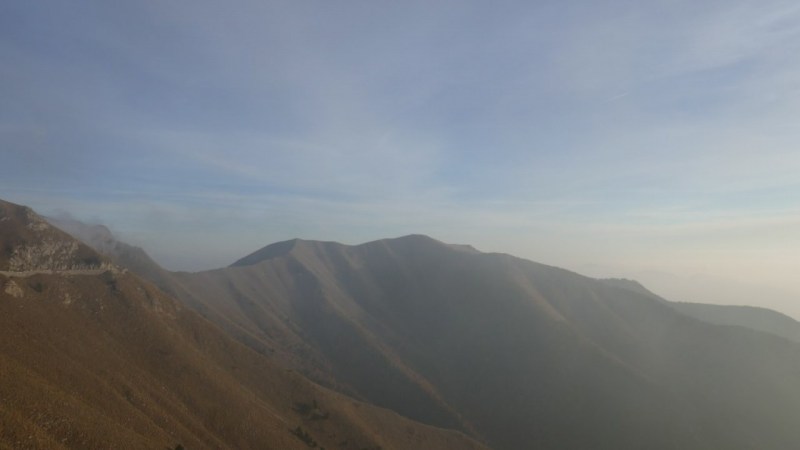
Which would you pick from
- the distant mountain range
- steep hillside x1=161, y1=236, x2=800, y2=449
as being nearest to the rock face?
the distant mountain range

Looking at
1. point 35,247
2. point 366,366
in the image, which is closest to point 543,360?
point 366,366

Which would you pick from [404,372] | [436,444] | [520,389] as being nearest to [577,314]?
[520,389]

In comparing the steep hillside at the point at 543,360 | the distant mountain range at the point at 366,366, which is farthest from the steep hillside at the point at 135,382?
A: the steep hillside at the point at 543,360

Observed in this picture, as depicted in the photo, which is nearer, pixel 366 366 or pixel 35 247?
pixel 35 247

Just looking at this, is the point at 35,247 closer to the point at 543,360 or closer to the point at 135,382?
the point at 135,382

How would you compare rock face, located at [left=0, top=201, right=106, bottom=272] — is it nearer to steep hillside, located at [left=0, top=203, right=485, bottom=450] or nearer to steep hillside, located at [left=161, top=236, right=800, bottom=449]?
steep hillside, located at [left=0, top=203, right=485, bottom=450]

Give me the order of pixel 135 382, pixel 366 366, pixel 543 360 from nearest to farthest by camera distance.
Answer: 1. pixel 135 382
2. pixel 543 360
3. pixel 366 366

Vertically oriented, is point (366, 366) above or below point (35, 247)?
below

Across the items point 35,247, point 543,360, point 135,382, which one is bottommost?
point 543,360
